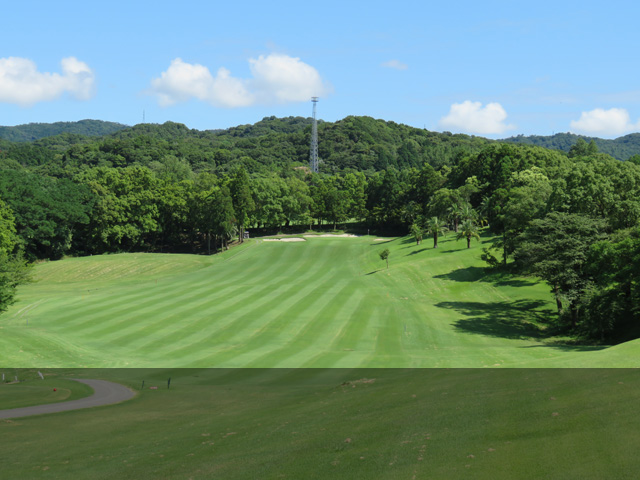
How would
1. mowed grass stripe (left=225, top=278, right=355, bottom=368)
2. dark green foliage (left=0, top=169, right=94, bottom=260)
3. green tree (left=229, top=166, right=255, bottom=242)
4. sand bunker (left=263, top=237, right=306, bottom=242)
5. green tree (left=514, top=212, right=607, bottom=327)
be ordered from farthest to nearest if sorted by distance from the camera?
sand bunker (left=263, top=237, right=306, bottom=242) < green tree (left=229, top=166, right=255, bottom=242) < dark green foliage (left=0, top=169, right=94, bottom=260) < green tree (left=514, top=212, right=607, bottom=327) < mowed grass stripe (left=225, top=278, right=355, bottom=368)

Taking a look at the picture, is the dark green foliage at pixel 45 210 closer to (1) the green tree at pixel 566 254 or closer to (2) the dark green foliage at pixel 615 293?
(1) the green tree at pixel 566 254

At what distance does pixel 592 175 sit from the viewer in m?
53.6

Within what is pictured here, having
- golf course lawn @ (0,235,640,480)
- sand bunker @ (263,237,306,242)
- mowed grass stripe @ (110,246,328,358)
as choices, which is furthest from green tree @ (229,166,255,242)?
mowed grass stripe @ (110,246,328,358)

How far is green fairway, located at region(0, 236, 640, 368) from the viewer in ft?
117

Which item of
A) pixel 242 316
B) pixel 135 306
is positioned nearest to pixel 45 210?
pixel 135 306

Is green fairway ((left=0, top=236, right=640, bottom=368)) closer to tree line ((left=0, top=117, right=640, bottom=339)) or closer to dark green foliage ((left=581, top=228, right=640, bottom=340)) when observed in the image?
dark green foliage ((left=581, top=228, right=640, bottom=340))
